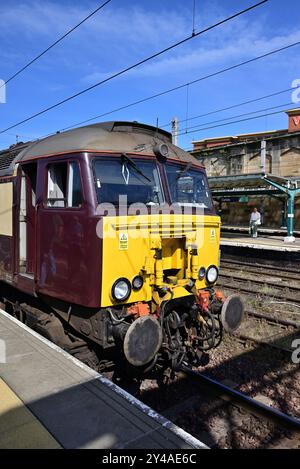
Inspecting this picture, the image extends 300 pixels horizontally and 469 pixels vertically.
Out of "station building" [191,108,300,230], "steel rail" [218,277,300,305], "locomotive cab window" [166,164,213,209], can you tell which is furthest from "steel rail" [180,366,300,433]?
"station building" [191,108,300,230]

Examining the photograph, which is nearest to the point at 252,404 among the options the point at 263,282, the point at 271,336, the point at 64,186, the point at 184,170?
the point at 271,336

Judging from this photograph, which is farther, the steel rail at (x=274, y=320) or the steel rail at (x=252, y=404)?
the steel rail at (x=274, y=320)

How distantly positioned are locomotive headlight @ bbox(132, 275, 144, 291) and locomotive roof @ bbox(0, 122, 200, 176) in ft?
5.23

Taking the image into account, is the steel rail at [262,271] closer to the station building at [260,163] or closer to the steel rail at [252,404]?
the station building at [260,163]

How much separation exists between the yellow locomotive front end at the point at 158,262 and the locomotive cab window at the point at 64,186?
0.28 metres

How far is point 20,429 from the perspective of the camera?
3072 millimetres

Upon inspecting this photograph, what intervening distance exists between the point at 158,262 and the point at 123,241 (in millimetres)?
564

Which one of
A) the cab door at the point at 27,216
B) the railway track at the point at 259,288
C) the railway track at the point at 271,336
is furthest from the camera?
the railway track at the point at 259,288

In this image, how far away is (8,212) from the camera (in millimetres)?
6141

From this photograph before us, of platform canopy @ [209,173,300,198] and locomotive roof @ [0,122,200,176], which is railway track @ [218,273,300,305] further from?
platform canopy @ [209,173,300,198]

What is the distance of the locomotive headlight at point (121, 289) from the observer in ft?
14.8

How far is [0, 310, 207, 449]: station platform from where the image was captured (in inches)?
118

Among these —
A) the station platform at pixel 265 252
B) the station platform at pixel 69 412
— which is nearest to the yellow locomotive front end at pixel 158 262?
the station platform at pixel 69 412

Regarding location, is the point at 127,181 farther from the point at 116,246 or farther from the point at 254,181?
the point at 254,181
